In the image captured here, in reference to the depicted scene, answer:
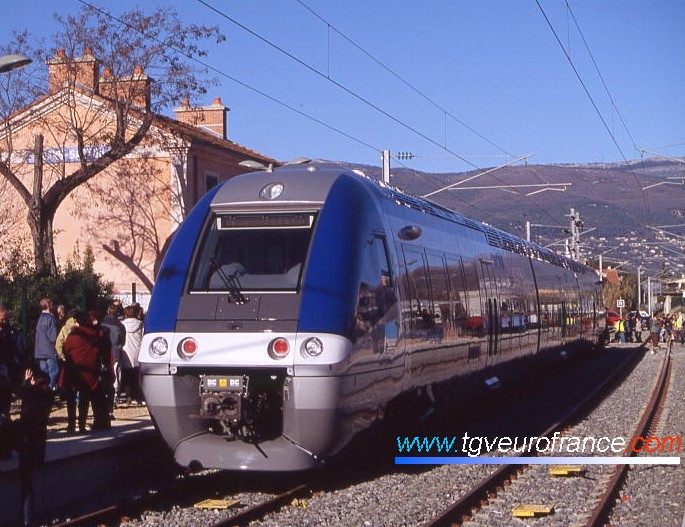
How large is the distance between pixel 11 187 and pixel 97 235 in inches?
110

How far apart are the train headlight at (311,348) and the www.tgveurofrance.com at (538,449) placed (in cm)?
298

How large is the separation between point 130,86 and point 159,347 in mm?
17624

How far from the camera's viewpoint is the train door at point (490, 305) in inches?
618

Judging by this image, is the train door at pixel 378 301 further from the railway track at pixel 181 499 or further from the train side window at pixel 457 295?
the train side window at pixel 457 295

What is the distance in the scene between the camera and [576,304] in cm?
2947

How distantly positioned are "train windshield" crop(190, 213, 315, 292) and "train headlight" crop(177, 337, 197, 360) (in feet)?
2.10

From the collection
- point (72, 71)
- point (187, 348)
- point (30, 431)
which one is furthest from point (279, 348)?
point (72, 71)

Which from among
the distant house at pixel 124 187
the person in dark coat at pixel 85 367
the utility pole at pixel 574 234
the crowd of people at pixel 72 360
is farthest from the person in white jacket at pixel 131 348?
the utility pole at pixel 574 234

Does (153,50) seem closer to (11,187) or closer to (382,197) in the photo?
(11,187)

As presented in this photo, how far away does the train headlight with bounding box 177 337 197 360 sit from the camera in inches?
371

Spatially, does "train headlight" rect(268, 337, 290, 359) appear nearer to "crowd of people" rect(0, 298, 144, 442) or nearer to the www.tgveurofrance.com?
"crowd of people" rect(0, 298, 144, 442)

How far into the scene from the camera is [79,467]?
9.97 m

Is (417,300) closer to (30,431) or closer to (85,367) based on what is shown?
(85,367)

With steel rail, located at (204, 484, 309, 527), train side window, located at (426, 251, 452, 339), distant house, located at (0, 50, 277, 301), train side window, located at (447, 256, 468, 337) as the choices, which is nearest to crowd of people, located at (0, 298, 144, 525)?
steel rail, located at (204, 484, 309, 527)
